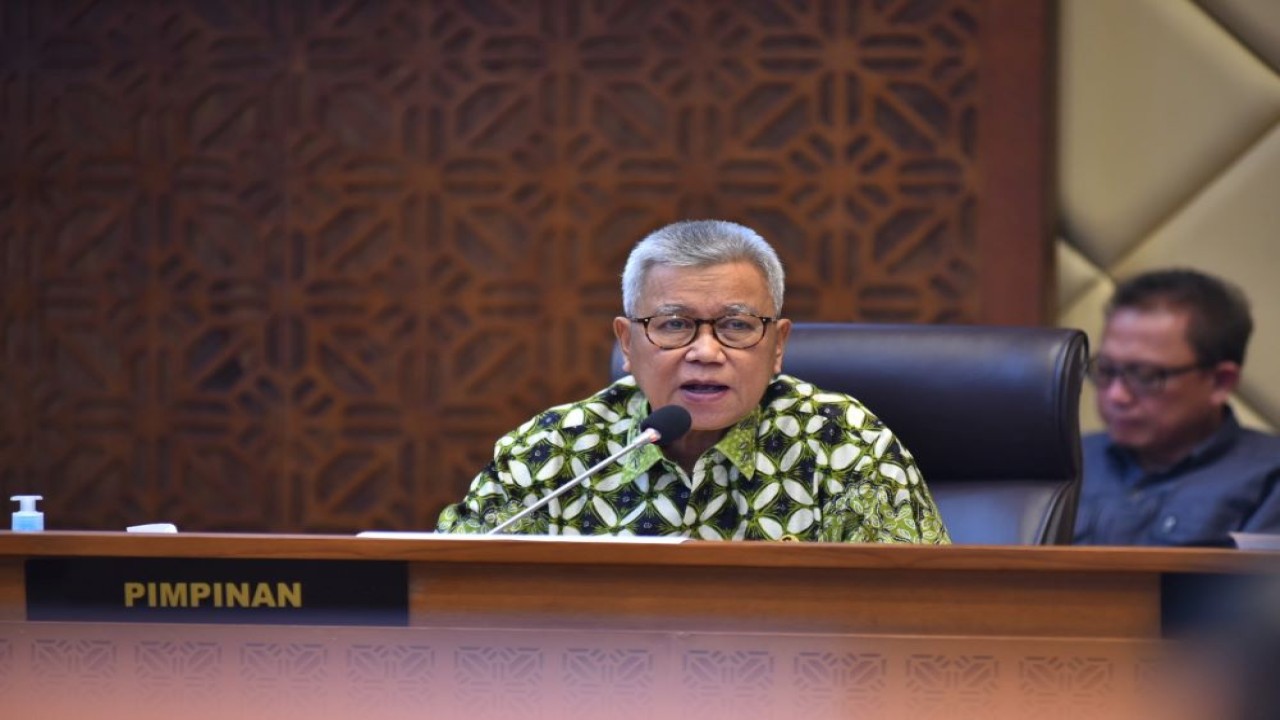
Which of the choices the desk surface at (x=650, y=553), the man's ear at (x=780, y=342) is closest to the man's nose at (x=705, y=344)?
the man's ear at (x=780, y=342)

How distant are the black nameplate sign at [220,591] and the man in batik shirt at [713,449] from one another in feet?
2.55

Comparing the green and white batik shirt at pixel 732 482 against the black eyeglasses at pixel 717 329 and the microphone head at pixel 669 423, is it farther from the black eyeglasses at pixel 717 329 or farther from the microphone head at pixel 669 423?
the microphone head at pixel 669 423

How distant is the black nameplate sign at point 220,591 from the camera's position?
1.33 metres

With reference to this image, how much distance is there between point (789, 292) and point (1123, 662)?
2252 millimetres

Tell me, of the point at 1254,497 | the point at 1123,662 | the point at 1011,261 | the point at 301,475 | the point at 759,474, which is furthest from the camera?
the point at 301,475

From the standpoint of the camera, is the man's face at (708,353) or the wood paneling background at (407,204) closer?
the man's face at (708,353)

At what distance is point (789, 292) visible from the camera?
3.44 m

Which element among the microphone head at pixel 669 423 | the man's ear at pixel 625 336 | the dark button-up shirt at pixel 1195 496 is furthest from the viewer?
the dark button-up shirt at pixel 1195 496

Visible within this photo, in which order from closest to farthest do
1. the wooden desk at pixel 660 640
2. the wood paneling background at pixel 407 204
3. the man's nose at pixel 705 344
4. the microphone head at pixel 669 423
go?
the wooden desk at pixel 660 640 → the microphone head at pixel 669 423 → the man's nose at pixel 705 344 → the wood paneling background at pixel 407 204

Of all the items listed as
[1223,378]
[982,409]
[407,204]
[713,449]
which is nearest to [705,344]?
[713,449]

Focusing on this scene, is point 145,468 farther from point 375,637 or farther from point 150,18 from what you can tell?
point 375,637

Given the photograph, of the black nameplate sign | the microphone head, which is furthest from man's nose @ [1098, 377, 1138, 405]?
the black nameplate sign

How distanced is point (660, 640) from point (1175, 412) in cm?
177

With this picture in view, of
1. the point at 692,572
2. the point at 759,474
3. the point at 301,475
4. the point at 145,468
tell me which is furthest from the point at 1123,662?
the point at 145,468
